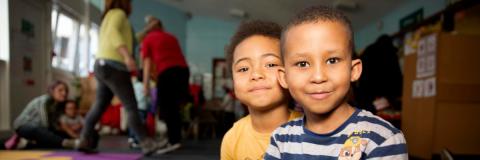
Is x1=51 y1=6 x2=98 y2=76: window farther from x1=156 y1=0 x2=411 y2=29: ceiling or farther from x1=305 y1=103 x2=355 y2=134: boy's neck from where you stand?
x1=305 y1=103 x2=355 y2=134: boy's neck

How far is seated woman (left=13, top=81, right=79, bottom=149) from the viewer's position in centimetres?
384

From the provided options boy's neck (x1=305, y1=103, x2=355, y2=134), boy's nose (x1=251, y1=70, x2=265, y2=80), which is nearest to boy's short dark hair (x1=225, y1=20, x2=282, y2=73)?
boy's nose (x1=251, y1=70, x2=265, y2=80)

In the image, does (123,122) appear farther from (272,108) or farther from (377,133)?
(377,133)

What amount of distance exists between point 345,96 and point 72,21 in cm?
671

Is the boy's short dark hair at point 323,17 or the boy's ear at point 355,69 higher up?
the boy's short dark hair at point 323,17

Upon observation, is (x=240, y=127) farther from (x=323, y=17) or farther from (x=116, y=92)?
(x=116, y=92)

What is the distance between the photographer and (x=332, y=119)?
93 cm

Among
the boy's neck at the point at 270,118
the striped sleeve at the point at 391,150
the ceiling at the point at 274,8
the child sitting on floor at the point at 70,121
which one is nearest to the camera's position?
the striped sleeve at the point at 391,150

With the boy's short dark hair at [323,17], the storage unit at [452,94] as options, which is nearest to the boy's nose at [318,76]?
the boy's short dark hair at [323,17]

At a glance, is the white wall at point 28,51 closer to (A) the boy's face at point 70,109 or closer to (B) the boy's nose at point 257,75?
(A) the boy's face at point 70,109

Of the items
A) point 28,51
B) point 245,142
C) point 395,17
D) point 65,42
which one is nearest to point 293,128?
point 245,142

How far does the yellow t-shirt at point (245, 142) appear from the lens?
3.96 ft

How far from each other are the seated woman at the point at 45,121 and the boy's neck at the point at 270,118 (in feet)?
9.76

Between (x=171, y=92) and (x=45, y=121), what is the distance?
1650 mm
